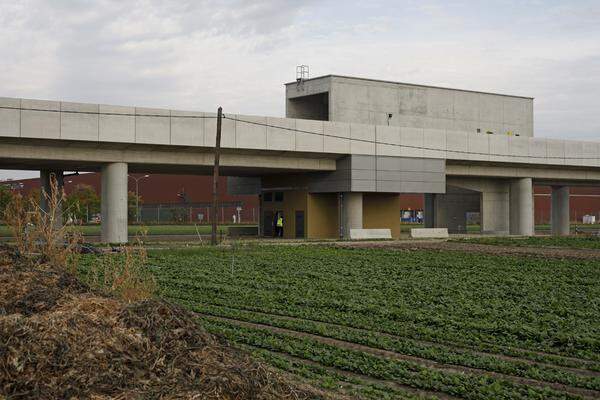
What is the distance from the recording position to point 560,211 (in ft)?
231

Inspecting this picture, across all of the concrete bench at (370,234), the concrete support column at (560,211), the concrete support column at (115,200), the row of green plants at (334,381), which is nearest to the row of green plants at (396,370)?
the row of green plants at (334,381)

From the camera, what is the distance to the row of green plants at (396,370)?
Result: 29.1 feet

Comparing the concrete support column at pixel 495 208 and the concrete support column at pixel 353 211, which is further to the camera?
the concrete support column at pixel 495 208

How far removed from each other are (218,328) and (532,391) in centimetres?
601

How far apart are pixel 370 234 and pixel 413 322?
3469 cm

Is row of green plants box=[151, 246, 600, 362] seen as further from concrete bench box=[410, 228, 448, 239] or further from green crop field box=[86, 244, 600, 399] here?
concrete bench box=[410, 228, 448, 239]

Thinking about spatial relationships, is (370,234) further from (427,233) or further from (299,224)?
(427,233)

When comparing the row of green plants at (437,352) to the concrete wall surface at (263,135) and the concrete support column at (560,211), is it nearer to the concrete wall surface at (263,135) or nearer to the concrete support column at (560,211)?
the concrete wall surface at (263,135)

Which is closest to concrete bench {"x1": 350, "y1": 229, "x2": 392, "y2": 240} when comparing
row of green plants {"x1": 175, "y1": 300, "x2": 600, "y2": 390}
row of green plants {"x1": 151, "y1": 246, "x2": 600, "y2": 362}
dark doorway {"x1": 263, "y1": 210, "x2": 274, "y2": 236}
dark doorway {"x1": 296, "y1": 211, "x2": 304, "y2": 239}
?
dark doorway {"x1": 296, "y1": 211, "x2": 304, "y2": 239}

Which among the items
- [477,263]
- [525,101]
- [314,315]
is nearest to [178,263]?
[477,263]

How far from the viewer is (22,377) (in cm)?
659

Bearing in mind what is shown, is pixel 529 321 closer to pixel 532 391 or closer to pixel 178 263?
pixel 532 391

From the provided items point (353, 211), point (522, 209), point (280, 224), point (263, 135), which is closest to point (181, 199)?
point (280, 224)

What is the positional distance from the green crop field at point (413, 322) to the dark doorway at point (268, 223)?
Answer: 2860 cm
